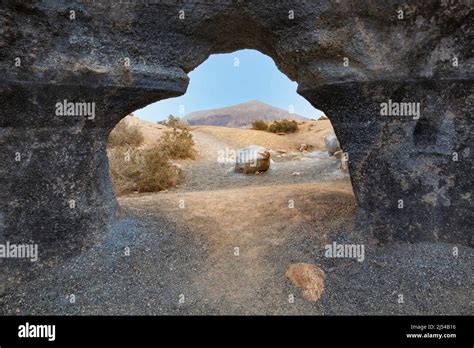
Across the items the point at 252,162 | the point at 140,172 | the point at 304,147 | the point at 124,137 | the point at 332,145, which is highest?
the point at 124,137

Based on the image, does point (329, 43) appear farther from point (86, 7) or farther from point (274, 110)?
point (274, 110)

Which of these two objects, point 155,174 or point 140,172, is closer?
point 155,174

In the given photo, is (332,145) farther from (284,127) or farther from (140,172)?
(284,127)

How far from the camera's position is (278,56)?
3.71 m

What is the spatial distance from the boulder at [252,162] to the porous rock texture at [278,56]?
5.46 m

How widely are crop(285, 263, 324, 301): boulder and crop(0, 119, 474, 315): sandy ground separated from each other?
0.07m

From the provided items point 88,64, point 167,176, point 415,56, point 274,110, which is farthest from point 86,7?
point 274,110

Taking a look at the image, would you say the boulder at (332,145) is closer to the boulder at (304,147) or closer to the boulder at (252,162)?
the boulder at (304,147)

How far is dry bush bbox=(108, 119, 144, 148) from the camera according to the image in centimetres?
1145

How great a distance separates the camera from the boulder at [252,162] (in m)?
9.03

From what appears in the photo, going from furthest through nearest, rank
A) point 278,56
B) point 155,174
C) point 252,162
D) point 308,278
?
point 252,162, point 155,174, point 278,56, point 308,278

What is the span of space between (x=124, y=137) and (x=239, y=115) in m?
27.8

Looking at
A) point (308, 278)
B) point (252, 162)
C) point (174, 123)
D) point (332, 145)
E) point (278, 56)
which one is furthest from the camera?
point (174, 123)

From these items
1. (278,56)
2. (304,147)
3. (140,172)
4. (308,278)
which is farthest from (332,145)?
(308,278)
